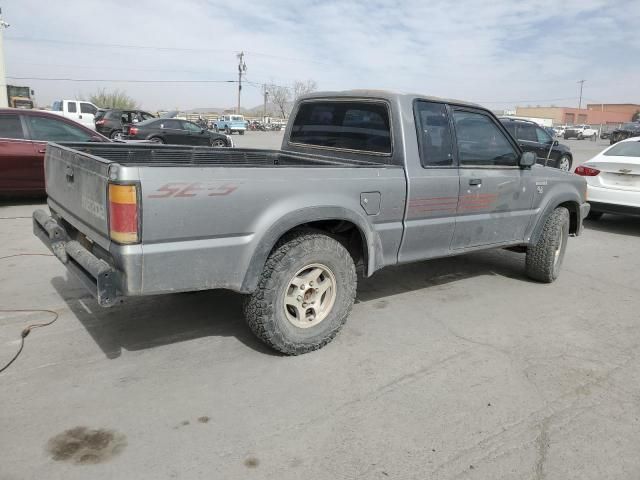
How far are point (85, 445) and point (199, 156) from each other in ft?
9.38

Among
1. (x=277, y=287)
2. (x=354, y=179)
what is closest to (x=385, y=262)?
(x=354, y=179)

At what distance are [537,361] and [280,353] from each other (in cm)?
185

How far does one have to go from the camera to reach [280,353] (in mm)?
3582

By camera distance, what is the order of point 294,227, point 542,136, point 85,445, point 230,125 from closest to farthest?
point 85,445 → point 294,227 → point 542,136 → point 230,125

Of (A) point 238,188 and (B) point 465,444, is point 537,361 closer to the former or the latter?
(B) point 465,444

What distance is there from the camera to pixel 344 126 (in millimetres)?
4594

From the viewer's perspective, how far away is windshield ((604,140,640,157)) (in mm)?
8805

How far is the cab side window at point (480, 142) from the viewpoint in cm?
448

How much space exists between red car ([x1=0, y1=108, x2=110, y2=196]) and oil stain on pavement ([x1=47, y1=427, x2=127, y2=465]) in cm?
661

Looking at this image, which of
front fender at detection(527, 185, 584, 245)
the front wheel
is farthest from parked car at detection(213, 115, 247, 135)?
front fender at detection(527, 185, 584, 245)

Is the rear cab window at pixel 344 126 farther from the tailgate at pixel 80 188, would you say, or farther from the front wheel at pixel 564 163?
the front wheel at pixel 564 163

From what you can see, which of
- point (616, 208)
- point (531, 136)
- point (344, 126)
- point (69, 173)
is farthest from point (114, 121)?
point (69, 173)

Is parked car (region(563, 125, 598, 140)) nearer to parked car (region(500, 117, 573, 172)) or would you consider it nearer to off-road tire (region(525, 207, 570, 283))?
parked car (region(500, 117, 573, 172))

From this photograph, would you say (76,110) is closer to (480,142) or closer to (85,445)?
(480,142)
